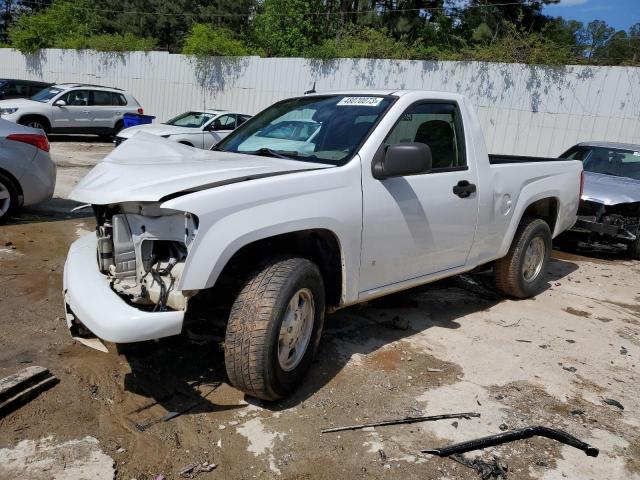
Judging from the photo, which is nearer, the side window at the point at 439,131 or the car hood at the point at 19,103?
the side window at the point at 439,131

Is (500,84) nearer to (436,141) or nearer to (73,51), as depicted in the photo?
(436,141)

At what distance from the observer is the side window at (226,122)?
47.6 feet

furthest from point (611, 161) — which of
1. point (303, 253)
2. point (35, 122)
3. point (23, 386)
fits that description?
point (35, 122)

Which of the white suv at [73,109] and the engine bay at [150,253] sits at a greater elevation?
the engine bay at [150,253]

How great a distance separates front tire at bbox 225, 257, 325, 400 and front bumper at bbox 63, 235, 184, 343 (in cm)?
37

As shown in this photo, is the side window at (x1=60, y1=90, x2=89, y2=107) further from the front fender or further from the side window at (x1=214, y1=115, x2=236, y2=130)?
the front fender

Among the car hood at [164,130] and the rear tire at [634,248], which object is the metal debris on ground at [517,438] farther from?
the car hood at [164,130]

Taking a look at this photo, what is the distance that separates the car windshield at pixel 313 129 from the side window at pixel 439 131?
279mm

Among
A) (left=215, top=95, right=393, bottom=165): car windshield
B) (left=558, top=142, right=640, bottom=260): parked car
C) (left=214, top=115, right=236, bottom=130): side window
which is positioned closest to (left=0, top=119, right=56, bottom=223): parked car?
(left=215, top=95, right=393, bottom=165): car windshield

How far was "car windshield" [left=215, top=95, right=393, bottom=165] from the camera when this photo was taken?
12.8 feet

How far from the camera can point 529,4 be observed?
24250 mm

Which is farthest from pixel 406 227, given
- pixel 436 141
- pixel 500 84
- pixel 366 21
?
pixel 366 21

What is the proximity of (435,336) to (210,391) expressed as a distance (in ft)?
6.39

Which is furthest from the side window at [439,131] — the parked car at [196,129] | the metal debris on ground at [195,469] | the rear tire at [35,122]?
the rear tire at [35,122]
